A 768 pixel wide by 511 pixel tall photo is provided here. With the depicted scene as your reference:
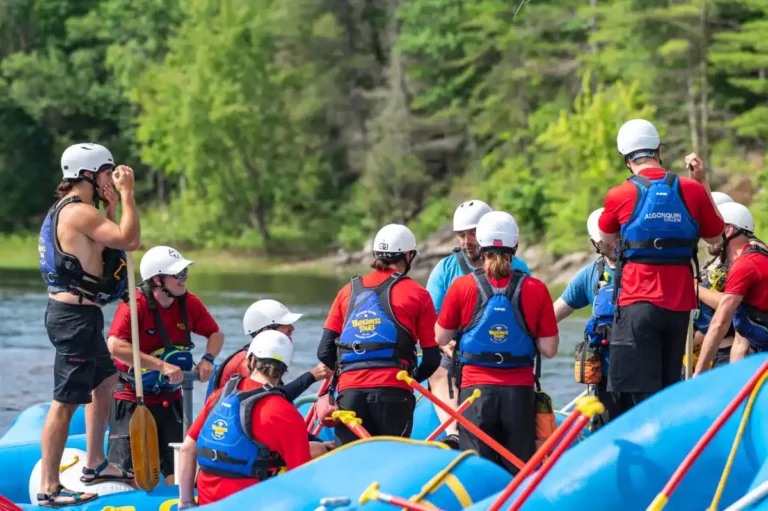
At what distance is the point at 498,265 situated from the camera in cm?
630

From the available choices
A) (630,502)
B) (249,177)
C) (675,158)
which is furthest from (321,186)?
(630,502)

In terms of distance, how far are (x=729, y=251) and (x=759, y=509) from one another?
130 inches

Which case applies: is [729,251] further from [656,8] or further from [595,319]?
[656,8]

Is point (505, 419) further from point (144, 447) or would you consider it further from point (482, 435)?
point (144, 447)

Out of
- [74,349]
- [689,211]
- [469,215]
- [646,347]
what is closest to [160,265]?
[74,349]

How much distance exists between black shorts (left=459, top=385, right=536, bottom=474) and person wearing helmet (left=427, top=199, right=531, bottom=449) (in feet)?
2.66

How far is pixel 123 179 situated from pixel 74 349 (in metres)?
0.93

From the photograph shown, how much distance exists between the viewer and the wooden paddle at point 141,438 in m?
6.92

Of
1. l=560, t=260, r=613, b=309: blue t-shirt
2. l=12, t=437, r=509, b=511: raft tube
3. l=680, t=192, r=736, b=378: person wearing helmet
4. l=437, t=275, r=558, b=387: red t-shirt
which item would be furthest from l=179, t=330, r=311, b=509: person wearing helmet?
l=680, t=192, r=736, b=378: person wearing helmet

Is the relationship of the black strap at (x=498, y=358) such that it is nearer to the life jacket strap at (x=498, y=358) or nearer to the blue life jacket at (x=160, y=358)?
the life jacket strap at (x=498, y=358)

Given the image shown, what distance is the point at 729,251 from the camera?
23.7ft

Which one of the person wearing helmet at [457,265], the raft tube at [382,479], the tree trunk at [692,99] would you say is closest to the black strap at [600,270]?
the person wearing helmet at [457,265]

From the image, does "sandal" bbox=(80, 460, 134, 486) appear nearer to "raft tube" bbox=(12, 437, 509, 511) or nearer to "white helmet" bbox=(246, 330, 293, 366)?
"raft tube" bbox=(12, 437, 509, 511)

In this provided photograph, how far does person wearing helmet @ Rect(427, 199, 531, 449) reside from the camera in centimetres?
749
